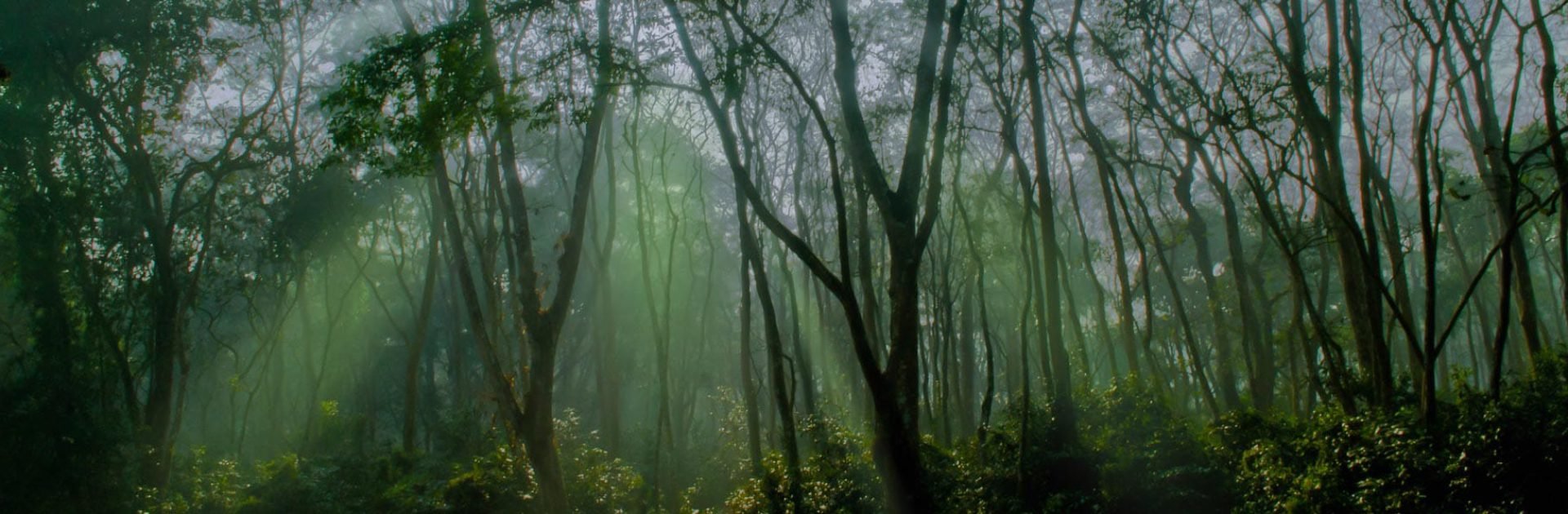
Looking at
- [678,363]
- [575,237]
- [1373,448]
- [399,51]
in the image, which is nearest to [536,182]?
[678,363]

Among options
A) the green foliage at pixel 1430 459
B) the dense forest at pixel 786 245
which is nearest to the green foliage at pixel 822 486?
the dense forest at pixel 786 245

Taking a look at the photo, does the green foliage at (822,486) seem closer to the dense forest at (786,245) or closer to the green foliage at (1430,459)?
the dense forest at (786,245)

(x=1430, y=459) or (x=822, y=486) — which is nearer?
(x=1430, y=459)

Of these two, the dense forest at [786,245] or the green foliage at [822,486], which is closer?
the dense forest at [786,245]

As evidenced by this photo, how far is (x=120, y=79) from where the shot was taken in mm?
17438

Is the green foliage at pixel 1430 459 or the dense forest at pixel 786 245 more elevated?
the dense forest at pixel 786 245

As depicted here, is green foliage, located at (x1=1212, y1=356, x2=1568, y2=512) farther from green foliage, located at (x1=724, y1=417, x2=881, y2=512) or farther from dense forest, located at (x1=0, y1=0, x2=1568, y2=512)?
green foliage, located at (x1=724, y1=417, x2=881, y2=512)

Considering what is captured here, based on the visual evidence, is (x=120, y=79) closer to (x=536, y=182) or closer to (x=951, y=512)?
(x=536, y=182)

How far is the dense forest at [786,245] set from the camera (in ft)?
28.3

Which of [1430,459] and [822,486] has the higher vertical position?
[822,486]

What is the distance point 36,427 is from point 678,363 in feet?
67.4

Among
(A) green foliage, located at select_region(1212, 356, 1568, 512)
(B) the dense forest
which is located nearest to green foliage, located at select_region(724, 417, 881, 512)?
(B) the dense forest

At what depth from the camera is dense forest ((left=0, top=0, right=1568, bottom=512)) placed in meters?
8.64

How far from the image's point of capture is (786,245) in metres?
10.3
